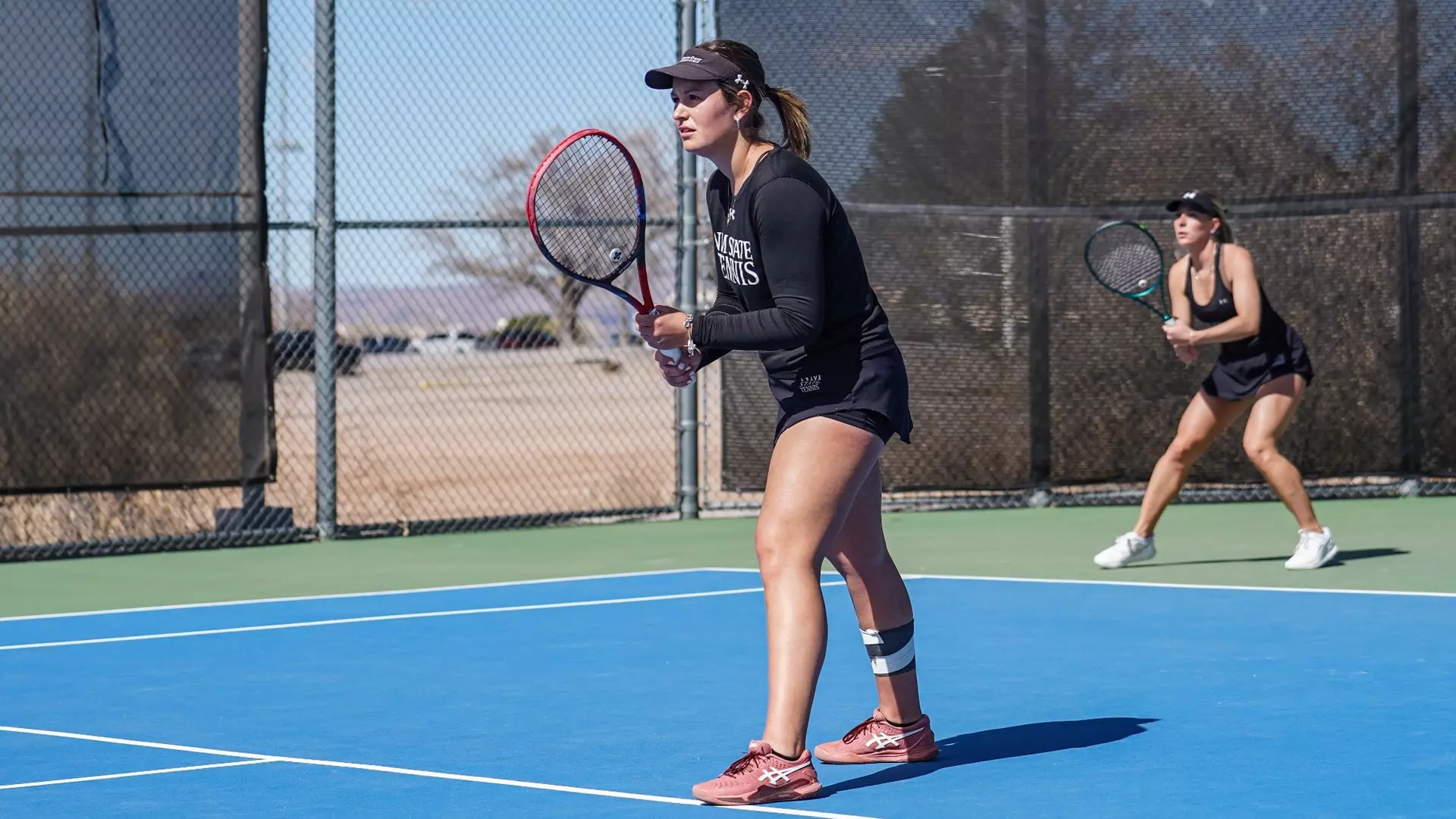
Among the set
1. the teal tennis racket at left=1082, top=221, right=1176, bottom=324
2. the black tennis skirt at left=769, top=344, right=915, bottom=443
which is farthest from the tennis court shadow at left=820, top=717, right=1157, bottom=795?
the teal tennis racket at left=1082, top=221, right=1176, bottom=324

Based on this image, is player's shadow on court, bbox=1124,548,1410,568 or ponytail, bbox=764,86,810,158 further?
player's shadow on court, bbox=1124,548,1410,568

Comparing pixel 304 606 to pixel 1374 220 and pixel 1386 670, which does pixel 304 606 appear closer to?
pixel 1386 670

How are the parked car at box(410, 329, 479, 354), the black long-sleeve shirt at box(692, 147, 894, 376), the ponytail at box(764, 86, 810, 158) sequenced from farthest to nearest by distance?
the parked car at box(410, 329, 479, 354) → the ponytail at box(764, 86, 810, 158) → the black long-sleeve shirt at box(692, 147, 894, 376)

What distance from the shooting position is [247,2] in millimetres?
10352

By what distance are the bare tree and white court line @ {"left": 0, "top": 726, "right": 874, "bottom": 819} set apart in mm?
6237

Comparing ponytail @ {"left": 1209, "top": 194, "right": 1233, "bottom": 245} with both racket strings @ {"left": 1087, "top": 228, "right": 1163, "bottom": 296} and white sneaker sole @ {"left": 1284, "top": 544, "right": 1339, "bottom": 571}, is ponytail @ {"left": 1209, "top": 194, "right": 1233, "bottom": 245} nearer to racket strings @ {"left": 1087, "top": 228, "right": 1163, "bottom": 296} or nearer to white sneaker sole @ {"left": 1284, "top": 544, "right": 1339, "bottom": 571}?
racket strings @ {"left": 1087, "top": 228, "right": 1163, "bottom": 296}

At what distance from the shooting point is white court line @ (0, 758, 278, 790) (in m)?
5.03

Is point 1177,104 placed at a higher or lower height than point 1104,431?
higher

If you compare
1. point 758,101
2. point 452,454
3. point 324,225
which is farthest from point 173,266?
point 452,454

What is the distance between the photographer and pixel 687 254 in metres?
11.7

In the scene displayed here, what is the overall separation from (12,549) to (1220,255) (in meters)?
6.10

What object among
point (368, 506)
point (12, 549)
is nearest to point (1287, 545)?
point (12, 549)

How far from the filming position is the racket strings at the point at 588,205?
213 inches

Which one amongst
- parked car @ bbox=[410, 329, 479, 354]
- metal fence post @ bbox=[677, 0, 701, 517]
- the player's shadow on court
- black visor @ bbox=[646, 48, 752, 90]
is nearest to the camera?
black visor @ bbox=[646, 48, 752, 90]
